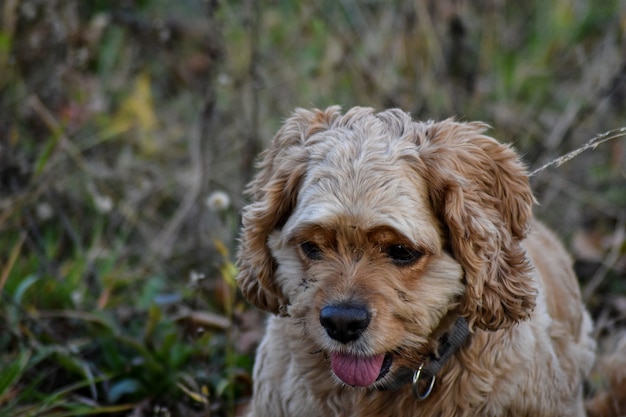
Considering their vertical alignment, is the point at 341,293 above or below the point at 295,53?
below

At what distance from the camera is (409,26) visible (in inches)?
273

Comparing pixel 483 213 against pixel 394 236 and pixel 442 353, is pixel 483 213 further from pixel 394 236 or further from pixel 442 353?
pixel 442 353

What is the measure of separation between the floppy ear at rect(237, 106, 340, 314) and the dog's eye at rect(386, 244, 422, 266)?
18.3 inches

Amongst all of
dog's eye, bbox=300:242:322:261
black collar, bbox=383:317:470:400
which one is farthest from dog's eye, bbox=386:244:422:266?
black collar, bbox=383:317:470:400

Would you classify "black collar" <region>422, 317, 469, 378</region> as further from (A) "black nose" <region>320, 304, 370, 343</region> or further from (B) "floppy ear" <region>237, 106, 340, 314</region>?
(B) "floppy ear" <region>237, 106, 340, 314</region>

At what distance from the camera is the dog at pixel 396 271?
127 inches

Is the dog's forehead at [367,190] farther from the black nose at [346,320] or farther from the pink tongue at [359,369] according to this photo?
the pink tongue at [359,369]

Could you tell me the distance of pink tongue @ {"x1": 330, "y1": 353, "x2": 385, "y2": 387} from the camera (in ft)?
11.0

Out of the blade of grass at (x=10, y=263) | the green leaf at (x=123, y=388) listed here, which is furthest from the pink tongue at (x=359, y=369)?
the blade of grass at (x=10, y=263)

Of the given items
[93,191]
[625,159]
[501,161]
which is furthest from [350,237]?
[625,159]

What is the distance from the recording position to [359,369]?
336cm

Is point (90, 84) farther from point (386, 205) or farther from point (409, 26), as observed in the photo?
point (386, 205)

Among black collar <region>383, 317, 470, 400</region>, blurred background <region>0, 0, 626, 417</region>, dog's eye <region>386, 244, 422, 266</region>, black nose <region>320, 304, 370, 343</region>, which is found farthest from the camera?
blurred background <region>0, 0, 626, 417</region>

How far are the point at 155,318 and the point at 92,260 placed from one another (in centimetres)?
103
